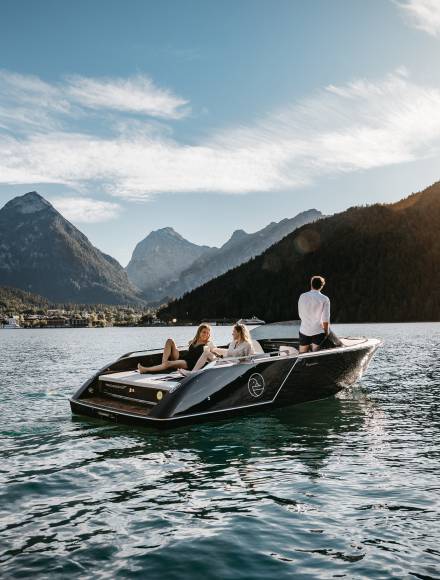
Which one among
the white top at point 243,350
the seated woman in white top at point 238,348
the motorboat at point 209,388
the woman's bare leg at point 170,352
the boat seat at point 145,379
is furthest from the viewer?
the woman's bare leg at point 170,352

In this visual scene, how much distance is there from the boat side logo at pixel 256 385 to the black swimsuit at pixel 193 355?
5.46 ft

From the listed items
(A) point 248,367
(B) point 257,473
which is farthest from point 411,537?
(A) point 248,367

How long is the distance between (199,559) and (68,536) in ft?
5.35

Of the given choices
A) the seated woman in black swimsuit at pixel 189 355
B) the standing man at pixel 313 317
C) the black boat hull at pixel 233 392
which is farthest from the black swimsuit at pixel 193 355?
the standing man at pixel 313 317

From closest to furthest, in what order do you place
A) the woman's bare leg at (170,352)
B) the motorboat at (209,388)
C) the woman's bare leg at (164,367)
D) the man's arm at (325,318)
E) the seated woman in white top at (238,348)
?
the motorboat at (209,388) → the seated woman in white top at (238,348) → the woman's bare leg at (164,367) → the woman's bare leg at (170,352) → the man's arm at (325,318)

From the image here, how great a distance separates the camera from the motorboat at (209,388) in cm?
1191

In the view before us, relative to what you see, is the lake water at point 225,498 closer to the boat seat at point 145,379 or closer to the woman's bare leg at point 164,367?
the boat seat at point 145,379

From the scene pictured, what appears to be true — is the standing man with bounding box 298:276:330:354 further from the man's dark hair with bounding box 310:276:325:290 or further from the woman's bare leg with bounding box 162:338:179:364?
the woman's bare leg with bounding box 162:338:179:364

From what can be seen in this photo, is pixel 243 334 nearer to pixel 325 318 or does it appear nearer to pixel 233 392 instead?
pixel 233 392

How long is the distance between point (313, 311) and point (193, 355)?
10.5ft

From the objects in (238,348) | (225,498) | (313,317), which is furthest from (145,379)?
(225,498)

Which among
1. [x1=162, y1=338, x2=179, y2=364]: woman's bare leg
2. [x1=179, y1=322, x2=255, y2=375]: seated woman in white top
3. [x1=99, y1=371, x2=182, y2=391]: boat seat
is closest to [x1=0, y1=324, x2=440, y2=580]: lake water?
[x1=99, y1=371, x2=182, y2=391]: boat seat

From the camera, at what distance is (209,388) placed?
12.2 m

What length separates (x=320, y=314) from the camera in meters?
14.6
